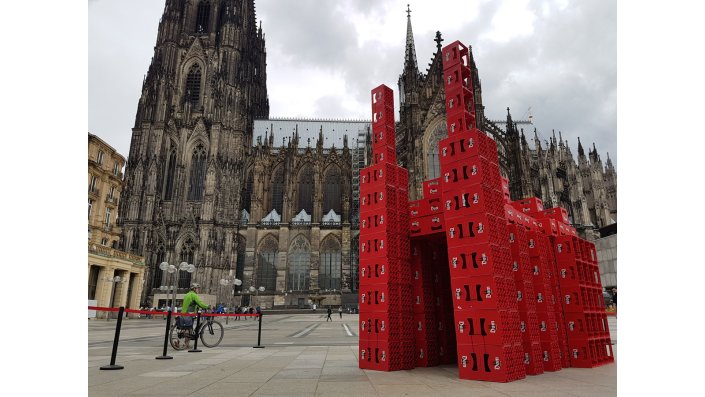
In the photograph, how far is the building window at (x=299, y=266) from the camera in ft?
138

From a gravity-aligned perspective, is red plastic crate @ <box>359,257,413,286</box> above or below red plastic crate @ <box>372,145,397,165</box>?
below

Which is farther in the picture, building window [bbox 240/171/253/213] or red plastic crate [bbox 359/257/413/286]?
building window [bbox 240/171/253/213]

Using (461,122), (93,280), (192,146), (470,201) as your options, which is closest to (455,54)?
(461,122)

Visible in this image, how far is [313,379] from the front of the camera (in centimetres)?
575

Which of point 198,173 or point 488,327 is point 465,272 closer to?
point 488,327

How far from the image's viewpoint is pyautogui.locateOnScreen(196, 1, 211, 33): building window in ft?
163

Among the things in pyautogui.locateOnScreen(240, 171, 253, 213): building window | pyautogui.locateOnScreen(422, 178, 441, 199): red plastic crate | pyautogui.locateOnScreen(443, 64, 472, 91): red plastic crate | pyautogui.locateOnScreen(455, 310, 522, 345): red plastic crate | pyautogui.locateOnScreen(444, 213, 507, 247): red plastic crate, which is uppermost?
pyautogui.locateOnScreen(240, 171, 253, 213): building window

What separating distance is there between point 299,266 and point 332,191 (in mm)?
10196

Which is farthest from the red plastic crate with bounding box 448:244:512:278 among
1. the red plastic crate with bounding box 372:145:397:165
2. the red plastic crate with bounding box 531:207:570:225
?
the red plastic crate with bounding box 531:207:570:225

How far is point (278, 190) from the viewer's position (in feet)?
155

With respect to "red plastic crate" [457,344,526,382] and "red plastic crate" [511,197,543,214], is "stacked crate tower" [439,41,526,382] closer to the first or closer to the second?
"red plastic crate" [457,344,526,382]

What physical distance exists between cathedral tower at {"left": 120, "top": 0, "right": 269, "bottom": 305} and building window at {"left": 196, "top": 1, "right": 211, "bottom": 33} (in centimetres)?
12

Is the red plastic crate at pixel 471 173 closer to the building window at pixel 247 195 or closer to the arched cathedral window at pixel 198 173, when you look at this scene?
the arched cathedral window at pixel 198 173
